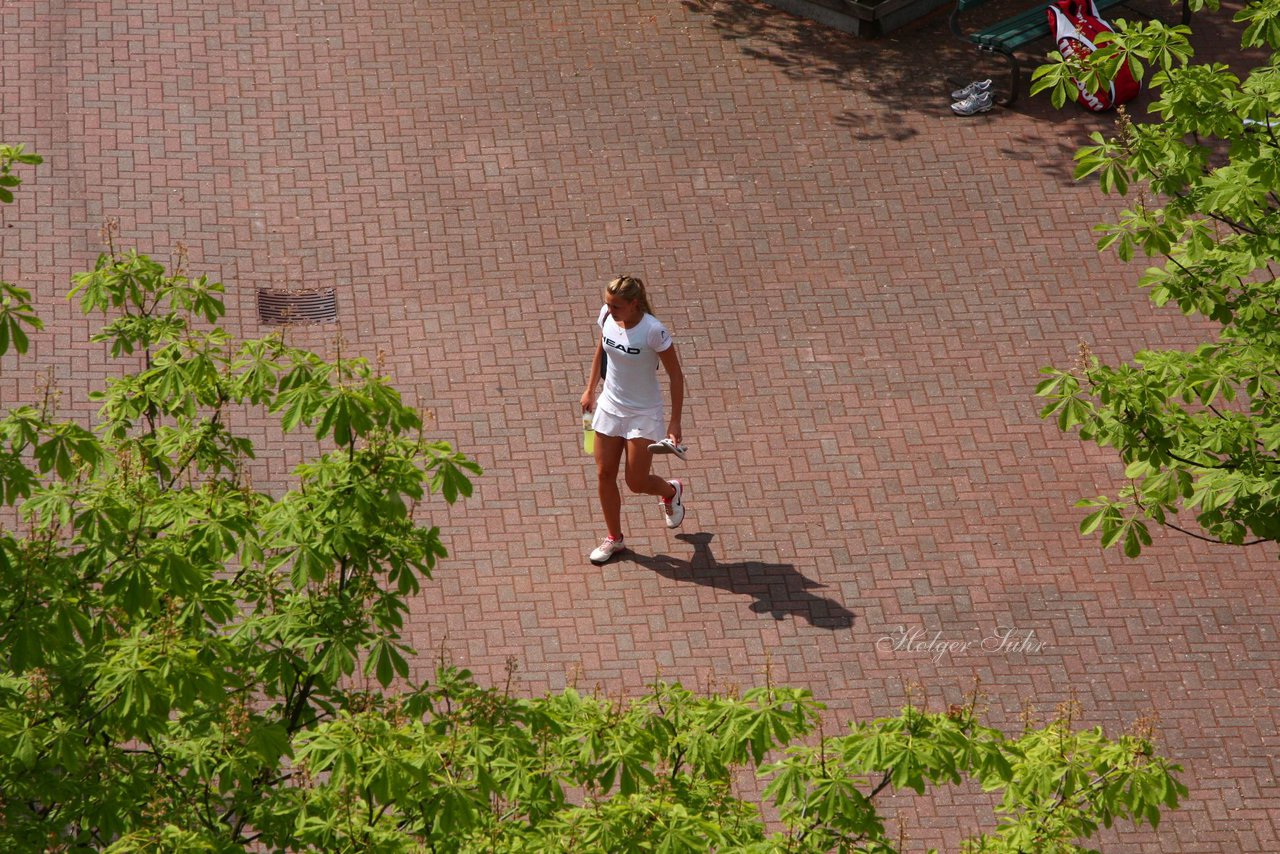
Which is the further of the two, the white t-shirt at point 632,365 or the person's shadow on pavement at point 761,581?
the person's shadow on pavement at point 761,581

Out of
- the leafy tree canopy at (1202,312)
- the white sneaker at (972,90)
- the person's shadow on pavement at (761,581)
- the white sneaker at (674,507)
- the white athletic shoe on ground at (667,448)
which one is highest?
the leafy tree canopy at (1202,312)

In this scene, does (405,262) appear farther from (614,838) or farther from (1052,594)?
(614,838)

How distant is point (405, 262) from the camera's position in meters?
12.6

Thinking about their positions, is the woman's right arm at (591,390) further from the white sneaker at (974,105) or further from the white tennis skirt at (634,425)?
the white sneaker at (974,105)

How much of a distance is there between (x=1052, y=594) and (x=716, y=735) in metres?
4.96

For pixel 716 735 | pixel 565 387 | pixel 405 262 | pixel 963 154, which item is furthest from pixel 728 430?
pixel 716 735

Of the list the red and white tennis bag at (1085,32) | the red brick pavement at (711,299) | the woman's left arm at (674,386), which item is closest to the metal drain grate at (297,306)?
the red brick pavement at (711,299)

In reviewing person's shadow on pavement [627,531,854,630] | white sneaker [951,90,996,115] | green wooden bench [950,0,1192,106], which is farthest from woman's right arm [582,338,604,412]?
green wooden bench [950,0,1192,106]

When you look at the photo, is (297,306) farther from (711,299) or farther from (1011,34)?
(1011,34)

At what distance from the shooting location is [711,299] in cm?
1255

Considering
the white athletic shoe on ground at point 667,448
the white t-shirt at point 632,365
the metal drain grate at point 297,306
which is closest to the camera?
the white t-shirt at point 632,365

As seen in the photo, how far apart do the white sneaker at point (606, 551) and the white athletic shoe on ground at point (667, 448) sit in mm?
730

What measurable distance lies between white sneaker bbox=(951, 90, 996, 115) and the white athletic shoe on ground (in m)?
5.85

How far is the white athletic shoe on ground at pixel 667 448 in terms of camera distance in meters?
10.0
